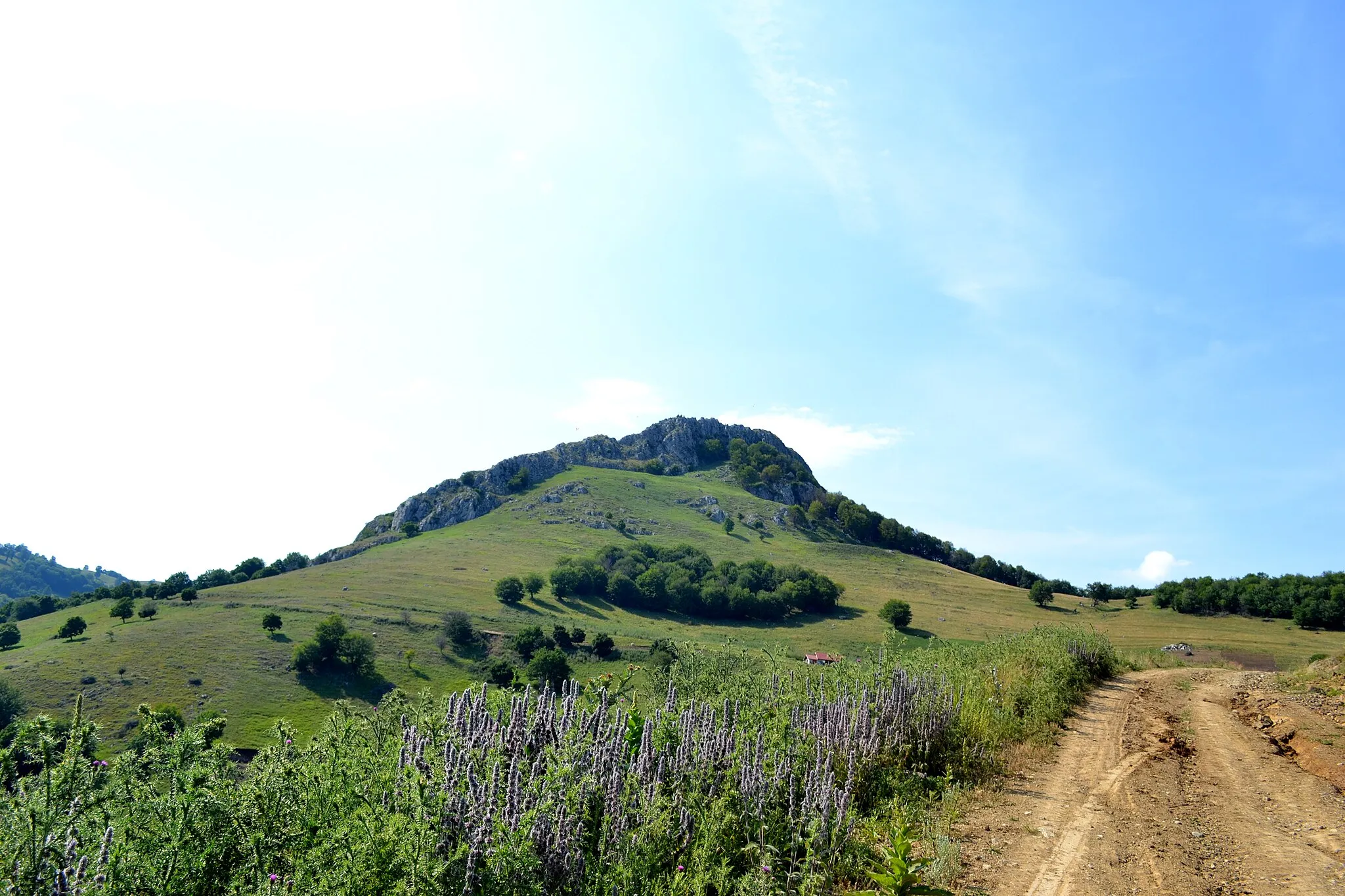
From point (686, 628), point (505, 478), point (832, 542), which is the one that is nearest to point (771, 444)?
point (832, 542)

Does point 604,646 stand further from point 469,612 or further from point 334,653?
point 334,653

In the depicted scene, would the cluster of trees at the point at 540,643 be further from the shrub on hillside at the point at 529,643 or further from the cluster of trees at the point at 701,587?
the cluster of trees at the point at 701,587

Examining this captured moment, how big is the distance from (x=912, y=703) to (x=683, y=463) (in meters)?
166

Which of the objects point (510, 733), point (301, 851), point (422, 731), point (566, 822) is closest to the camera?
point (301, 851)

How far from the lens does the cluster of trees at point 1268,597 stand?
212 feet

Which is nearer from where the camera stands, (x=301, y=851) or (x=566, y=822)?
(x=301, y=851)

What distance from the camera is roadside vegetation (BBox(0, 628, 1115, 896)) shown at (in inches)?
145

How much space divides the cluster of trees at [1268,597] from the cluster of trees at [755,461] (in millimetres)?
89790

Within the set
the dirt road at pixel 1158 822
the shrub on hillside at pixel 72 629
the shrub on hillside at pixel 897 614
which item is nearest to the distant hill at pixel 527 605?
the shrub on hillside at pixel 72 629

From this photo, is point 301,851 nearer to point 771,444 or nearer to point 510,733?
point 510,733

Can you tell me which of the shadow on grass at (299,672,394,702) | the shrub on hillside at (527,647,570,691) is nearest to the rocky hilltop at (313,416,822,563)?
the shadow on grass at (299,672,394,702)

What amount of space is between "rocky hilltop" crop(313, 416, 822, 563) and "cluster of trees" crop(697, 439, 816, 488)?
557 mm

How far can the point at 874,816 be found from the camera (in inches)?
286

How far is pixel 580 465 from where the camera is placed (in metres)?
156
